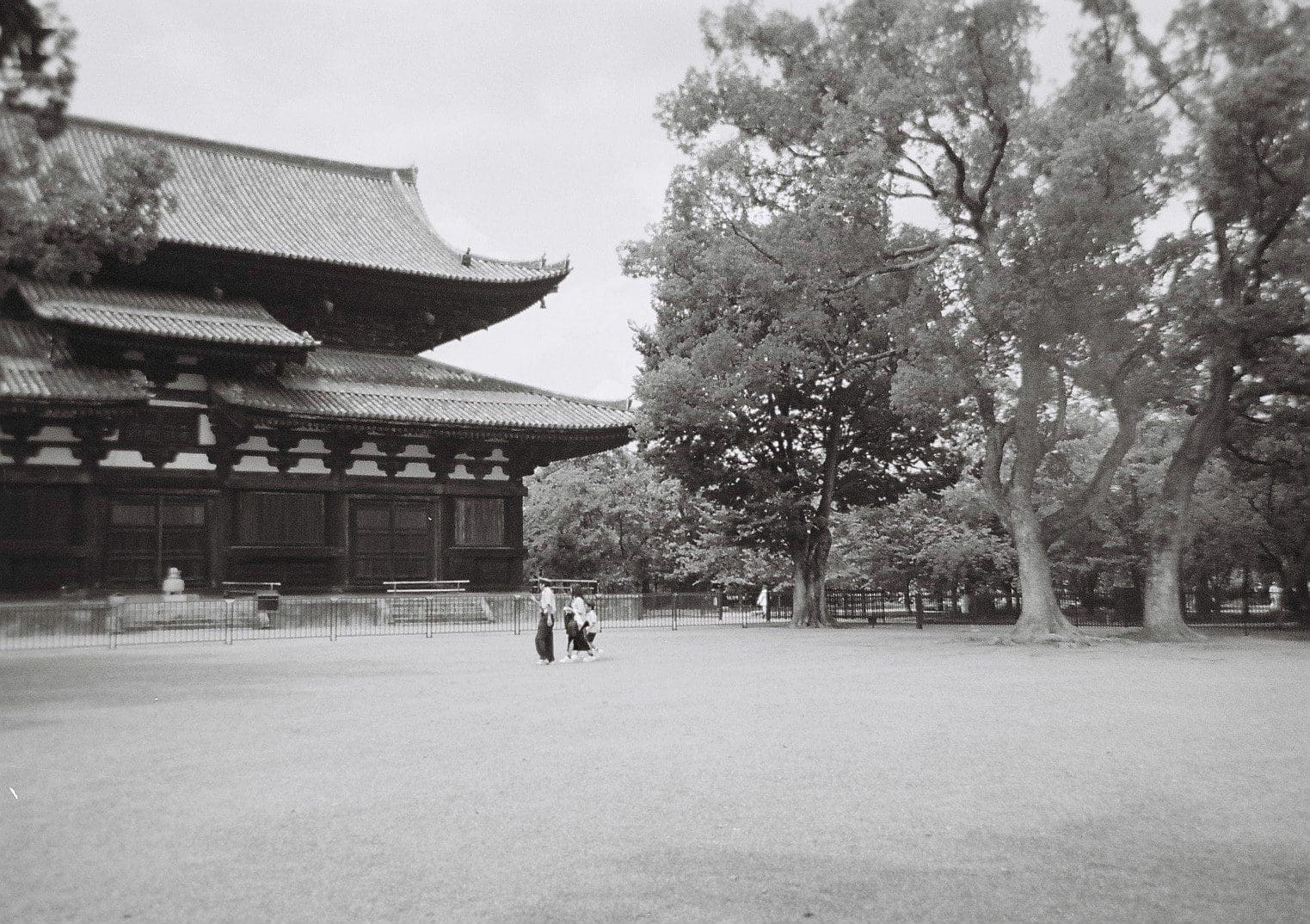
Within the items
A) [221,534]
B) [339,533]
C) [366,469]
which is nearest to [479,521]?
[366,469]

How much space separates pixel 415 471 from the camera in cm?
2870

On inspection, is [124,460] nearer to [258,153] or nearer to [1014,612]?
[258,153]

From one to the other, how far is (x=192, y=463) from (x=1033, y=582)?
20058 mm

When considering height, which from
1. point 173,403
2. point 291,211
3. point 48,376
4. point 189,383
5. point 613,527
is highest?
point 291,211

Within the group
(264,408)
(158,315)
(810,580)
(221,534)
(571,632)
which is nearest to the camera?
(571,632)

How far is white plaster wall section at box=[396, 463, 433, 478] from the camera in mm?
28509

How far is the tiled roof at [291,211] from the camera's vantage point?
93.5ft

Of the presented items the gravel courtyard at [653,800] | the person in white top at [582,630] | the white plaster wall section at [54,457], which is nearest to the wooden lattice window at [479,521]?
the white plaster wall section at [54,457]

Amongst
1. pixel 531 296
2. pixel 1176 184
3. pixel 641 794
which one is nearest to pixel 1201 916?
pixel 641 794

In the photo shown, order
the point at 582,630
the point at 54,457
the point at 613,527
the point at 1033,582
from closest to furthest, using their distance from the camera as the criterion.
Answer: the point at 582,630 < the point at 1033,582 < the point at 54,457 < the point at 613,527

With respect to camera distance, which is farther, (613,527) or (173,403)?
(613,527)

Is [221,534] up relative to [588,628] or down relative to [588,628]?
up

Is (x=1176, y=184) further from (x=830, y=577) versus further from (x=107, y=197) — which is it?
(x=830, y=577)

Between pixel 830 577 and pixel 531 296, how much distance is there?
18.3 m
